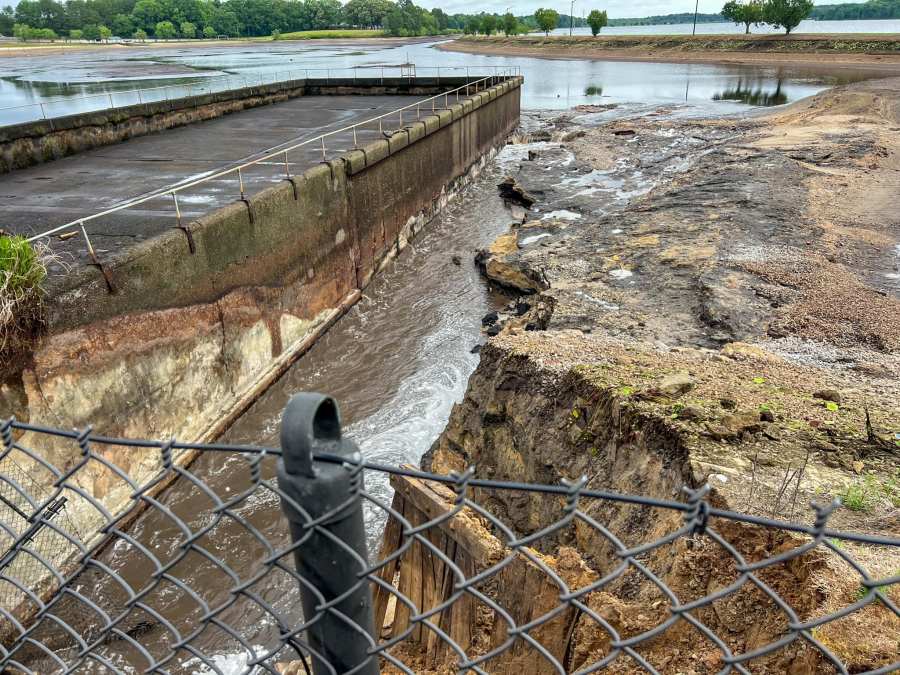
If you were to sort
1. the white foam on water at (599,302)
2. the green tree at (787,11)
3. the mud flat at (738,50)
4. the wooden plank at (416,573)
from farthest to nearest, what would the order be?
the green tree at (787,11) < the mud flat at (738,50) < the white foam on water at (599,302) < the wooden plank at (416,573)

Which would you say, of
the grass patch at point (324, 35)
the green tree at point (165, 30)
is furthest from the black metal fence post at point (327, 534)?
the grass patch at point (324, 35)

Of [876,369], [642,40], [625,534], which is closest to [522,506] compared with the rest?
[625,534]

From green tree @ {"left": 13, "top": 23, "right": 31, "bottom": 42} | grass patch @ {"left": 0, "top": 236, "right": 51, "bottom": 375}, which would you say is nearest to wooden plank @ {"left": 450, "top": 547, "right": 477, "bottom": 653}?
grass patch @ {"left": 0, "top": 236, "right": 51, "bottom": 375}

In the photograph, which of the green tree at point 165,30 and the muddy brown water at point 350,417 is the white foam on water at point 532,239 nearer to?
the muddy brown water at point 350,417

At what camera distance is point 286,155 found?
1274cm

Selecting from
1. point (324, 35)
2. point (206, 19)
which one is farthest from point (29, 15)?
point (324, 35)

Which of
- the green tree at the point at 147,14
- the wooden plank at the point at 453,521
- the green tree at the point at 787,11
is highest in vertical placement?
the green tree at the point at 147,14

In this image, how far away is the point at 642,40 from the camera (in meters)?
80.2

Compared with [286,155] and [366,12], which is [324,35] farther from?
[286,155]

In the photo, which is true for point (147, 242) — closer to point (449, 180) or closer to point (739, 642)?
point (739, 642)

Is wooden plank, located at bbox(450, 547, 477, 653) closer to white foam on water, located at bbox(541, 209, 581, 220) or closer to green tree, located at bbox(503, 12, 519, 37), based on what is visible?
white foam on water, located at bbox(541, 209, 581, 220)

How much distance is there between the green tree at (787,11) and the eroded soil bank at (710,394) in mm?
71466

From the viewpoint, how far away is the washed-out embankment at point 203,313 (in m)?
6.91

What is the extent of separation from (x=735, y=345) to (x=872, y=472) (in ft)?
9.67
